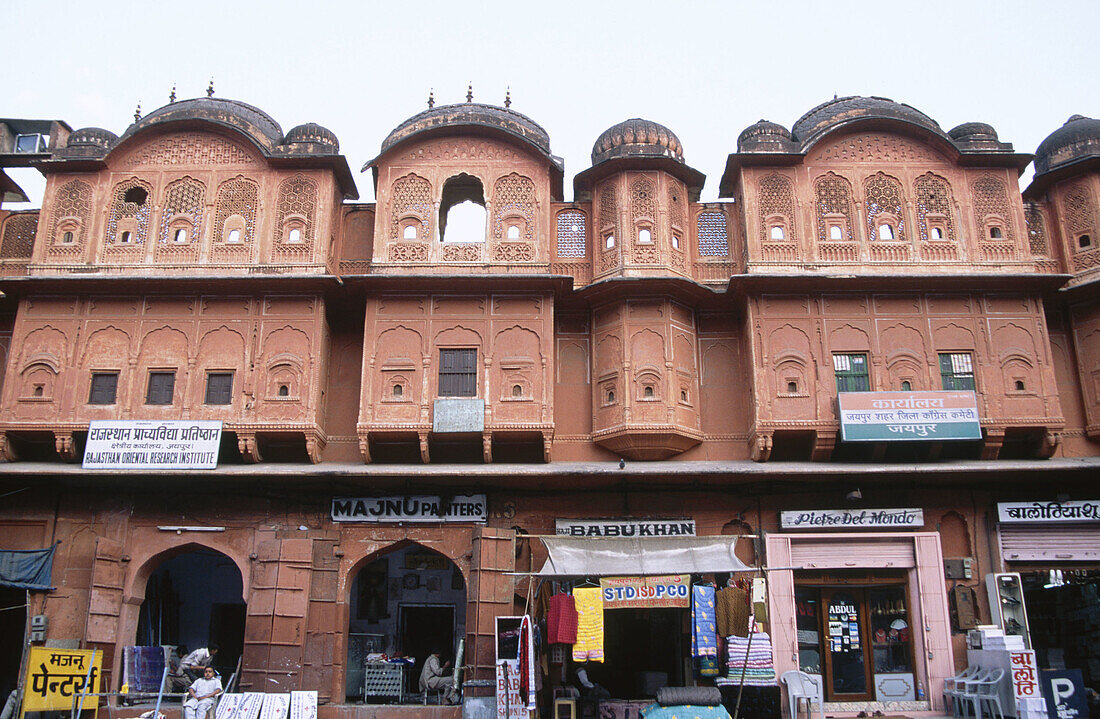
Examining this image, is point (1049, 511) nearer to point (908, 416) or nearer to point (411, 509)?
point (908, 416)

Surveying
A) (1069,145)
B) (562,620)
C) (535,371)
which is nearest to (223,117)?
(535,371)

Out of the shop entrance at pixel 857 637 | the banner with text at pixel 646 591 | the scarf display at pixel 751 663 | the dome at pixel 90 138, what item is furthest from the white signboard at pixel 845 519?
the dome at pixel 90 138

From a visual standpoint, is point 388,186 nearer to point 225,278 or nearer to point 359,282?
point 359,282

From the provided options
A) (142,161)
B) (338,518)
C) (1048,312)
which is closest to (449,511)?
(338,518)

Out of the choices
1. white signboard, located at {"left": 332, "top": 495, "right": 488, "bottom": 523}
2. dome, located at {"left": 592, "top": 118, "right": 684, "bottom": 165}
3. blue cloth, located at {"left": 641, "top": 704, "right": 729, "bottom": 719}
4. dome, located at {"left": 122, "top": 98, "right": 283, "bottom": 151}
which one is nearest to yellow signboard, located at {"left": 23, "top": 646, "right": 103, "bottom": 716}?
white signboard, located at {"left": 332, "top": 495, "right": 488, "bottom": 523}

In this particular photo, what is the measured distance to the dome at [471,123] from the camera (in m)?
16.5

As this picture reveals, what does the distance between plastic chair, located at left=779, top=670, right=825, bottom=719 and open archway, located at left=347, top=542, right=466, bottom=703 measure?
6603 millimetres

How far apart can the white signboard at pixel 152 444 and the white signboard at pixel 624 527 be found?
563 centimetres

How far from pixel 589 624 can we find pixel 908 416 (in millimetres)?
6126

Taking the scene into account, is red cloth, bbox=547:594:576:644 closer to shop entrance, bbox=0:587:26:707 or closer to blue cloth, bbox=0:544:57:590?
blue cloth, bbox=0:544:57:590

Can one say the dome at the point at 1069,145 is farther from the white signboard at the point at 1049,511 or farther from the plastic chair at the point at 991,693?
the plastic chair at the point at 991,693

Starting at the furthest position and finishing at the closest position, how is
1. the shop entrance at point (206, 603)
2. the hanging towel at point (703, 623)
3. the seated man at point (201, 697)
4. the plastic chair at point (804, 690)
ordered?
the shop entrance at point (206, 603), the plastic chair at point (804, 690), the hanging towel at point (703, 623), the seated man at point (201, 697)

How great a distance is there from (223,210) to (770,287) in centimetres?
975

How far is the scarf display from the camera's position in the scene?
13055mm
